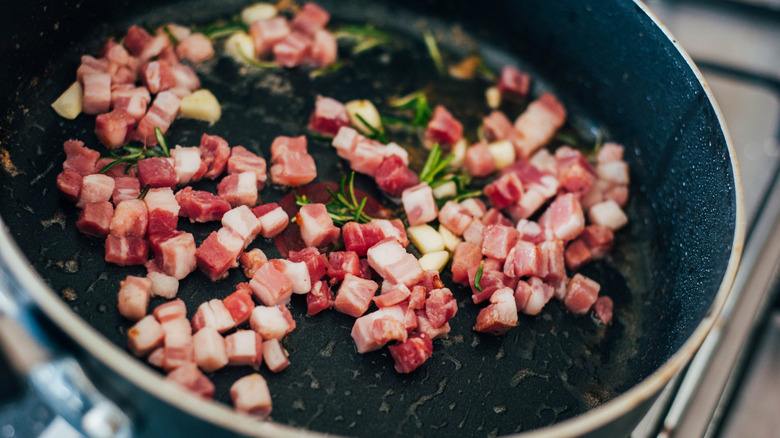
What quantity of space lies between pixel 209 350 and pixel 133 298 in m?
0.22

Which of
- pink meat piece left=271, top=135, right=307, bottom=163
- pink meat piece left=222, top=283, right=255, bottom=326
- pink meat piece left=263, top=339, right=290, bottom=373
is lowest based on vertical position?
pink meat piece left=263, top=339, right=290, bottom=373

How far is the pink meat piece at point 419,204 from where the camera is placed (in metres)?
1.79

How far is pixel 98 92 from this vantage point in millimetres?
1777

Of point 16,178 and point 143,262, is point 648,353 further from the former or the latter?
point 16,178

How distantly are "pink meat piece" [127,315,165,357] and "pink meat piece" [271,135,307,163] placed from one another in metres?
0.62

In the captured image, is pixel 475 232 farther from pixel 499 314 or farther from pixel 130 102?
pixel 130 102

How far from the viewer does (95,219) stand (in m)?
Result: 1.55

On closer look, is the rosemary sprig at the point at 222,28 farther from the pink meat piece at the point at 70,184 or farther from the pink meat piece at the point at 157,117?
the pink meat piece at the point at 70,184

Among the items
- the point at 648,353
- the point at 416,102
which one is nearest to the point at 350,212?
the point at 416,102

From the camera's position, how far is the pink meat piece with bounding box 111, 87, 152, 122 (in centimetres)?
179

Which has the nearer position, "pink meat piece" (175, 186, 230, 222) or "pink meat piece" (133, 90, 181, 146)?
"pink meat piece" (175, 186, 230, 222)

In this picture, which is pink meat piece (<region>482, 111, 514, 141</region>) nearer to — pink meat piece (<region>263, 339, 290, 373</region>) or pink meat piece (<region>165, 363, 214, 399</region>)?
pink meat piece (<region>263, 339, 290, 373</region>)

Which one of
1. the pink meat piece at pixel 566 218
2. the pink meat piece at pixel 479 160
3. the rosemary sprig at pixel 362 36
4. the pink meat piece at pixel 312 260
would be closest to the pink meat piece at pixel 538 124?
the pink meat piece at pixel 479 160

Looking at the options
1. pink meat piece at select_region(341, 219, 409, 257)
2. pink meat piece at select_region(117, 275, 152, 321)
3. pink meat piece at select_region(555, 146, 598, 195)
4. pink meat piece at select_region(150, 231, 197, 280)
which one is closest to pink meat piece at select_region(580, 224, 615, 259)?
pink meat piece at select_region(555, 146, 598, 195)
